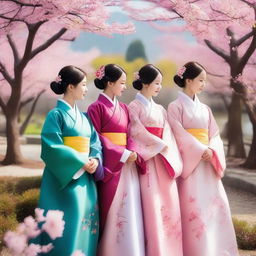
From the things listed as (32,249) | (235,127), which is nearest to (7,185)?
(32,249)

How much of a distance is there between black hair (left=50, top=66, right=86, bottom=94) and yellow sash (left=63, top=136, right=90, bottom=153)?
366mm

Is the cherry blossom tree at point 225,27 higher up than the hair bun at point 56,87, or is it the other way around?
the hair bun at point 56,87

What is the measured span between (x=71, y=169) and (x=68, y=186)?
13 centimetres

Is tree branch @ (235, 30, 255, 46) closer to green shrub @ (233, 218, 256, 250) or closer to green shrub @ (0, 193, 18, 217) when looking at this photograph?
green shrub @ (233, 218, 256, 250)

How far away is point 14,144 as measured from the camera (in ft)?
24.7

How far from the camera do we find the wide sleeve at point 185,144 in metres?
3.68

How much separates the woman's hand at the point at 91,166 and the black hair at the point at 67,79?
1.79ft

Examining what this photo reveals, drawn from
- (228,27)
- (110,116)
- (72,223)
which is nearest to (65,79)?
(110,116)

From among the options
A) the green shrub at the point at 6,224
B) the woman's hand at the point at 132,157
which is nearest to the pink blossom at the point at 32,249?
the woman's hand at the point at 132,157

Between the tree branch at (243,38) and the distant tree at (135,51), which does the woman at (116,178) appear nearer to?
the distant tree at (135,51)

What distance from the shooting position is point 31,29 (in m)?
6.89

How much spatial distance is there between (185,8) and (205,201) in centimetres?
362

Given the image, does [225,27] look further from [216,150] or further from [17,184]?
[216,150]

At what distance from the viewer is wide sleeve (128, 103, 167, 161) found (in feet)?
11.5
